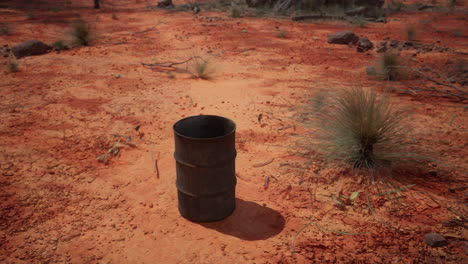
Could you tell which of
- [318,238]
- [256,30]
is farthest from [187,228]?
[256,30]

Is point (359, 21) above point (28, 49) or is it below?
above

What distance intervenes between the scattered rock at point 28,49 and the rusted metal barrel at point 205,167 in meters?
6.41

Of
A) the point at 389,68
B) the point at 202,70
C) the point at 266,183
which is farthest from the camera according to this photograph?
the point at 202,70

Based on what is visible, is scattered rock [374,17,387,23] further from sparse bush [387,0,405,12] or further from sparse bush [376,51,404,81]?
sparse bush [376,51,404,81]

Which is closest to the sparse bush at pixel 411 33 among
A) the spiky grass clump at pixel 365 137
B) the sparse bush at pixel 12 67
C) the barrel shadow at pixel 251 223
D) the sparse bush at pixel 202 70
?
the sparse bush at pixel 202 70

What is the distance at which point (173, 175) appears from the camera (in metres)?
3.31

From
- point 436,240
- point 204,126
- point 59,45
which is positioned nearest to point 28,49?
point 59,45

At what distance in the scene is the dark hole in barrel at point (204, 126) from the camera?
267 cm

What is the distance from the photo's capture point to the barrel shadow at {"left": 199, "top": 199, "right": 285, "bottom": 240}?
8.31 feet

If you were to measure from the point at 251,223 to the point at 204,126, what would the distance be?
2.90 feet

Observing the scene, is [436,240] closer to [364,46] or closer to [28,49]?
[364,46]

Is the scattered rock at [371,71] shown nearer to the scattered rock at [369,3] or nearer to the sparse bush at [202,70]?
the sparse bush at [202,70]

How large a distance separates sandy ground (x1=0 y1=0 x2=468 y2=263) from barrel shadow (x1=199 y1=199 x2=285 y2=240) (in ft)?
0.04

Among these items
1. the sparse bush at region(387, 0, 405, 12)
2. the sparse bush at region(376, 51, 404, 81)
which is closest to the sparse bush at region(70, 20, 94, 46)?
the sparse bush at region(376, 51, 404, 81)
